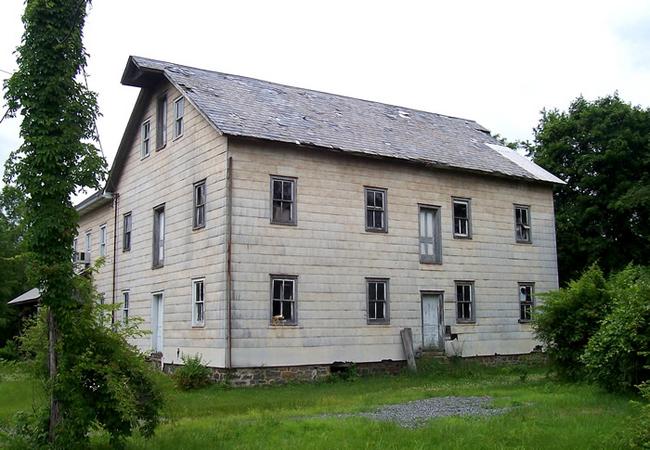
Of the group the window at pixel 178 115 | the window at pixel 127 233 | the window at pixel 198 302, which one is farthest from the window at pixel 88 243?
the window at pixel 198 302

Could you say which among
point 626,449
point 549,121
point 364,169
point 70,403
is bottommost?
point 626,449

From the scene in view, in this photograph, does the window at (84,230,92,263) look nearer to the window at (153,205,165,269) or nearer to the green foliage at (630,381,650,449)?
the window at (153,205,165,269)

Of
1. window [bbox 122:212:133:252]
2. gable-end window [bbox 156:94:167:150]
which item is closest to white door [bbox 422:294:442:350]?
gable-end window [bbox 156:94:167:150]

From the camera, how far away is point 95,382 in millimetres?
9422

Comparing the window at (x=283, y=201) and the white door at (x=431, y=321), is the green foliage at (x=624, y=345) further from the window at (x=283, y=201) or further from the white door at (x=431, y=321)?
the window at (x=283, y=201)

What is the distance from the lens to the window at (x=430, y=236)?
23.8 meters

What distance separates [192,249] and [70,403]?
12.6m

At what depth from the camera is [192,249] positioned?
71.1ft

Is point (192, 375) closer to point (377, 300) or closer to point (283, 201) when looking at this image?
point (283, 201)

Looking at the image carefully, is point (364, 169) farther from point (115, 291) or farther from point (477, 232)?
point (115, 291)

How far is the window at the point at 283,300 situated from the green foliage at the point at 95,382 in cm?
1001

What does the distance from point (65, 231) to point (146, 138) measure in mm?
16784

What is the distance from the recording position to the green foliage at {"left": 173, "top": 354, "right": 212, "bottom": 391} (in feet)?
62.6

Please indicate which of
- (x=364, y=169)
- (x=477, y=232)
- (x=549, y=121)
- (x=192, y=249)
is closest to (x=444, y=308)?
(x=477, y=232)
